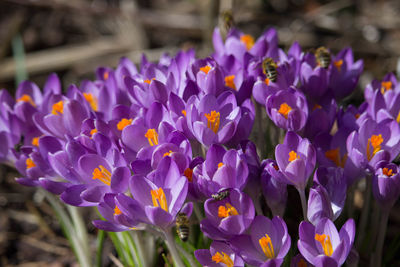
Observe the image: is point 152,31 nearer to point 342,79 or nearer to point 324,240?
point 342,79

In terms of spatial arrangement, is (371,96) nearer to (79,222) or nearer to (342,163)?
(342,163)

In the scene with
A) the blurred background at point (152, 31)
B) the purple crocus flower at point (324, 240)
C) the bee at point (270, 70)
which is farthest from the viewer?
the blurred background at point (152, 31)

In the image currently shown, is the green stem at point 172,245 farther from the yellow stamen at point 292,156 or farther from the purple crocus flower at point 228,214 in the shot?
the yellow stamen at point 292,156

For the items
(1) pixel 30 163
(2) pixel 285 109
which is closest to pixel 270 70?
(2) pixel 285 109

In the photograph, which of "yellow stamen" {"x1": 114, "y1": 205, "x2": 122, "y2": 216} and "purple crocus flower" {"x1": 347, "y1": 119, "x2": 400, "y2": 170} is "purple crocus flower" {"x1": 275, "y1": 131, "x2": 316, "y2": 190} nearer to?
"purple crocus flower" {"x1": 347, "y1": 119, "x2": 400, "y2": 170}

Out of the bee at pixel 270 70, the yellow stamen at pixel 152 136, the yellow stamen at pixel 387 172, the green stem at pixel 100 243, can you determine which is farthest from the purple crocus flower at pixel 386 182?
the green stem at pixel 100 243

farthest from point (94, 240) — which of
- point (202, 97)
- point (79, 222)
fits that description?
point (202, 97)

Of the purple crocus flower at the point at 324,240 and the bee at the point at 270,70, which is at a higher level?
the bee at the point at 270,70
